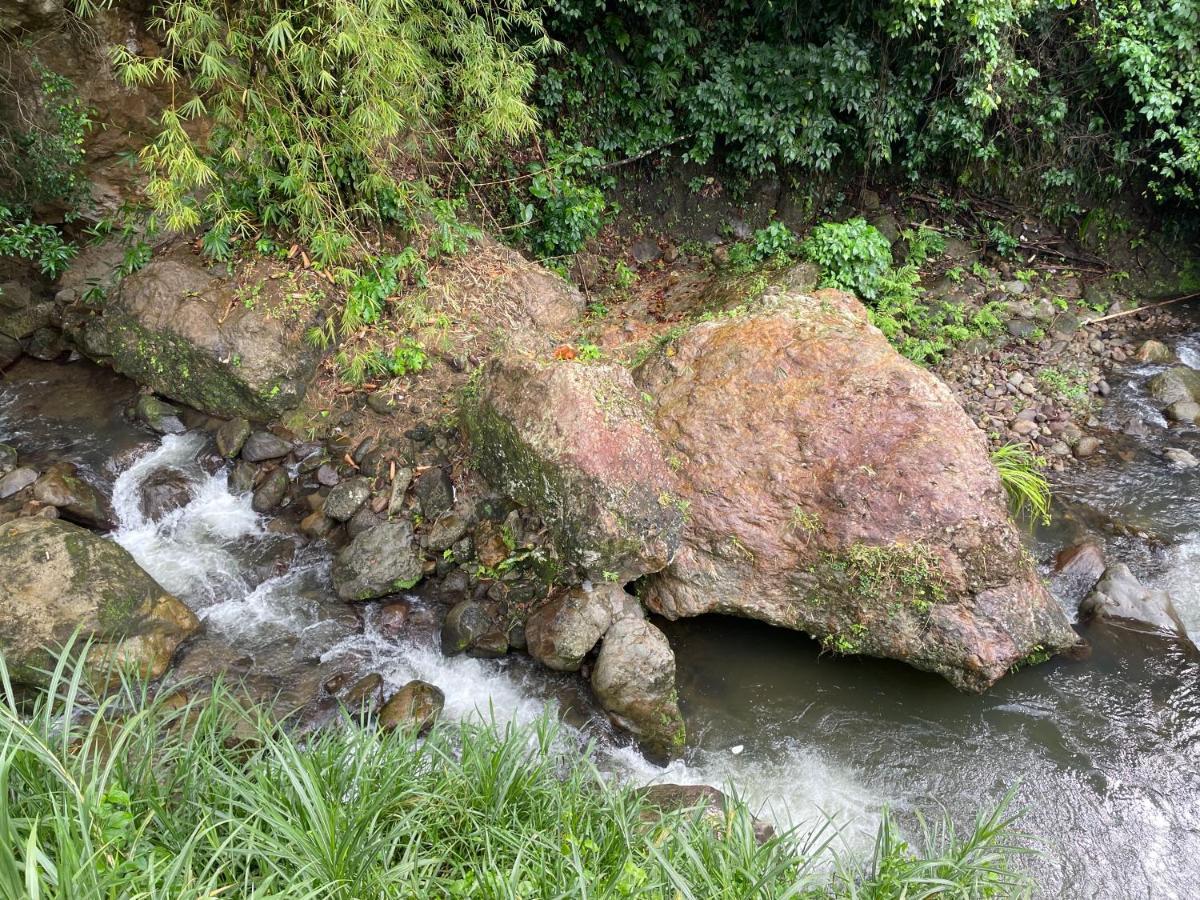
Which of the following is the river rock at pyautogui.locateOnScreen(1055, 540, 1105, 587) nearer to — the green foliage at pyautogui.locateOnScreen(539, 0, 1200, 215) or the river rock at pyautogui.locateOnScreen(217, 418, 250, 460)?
the green foliage at pyautogui.locateOnScreen(539, 0, 1200, 215)

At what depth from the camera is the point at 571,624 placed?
4.90m

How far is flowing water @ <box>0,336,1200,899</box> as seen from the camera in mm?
4336

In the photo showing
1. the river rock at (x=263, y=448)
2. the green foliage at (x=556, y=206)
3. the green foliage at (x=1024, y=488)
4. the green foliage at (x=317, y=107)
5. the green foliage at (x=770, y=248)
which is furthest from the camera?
the green foliage at (x=770, y=248)

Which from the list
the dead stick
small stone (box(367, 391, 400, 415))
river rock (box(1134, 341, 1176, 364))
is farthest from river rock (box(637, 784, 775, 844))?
the dead stick

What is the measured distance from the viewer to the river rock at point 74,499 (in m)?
5.57

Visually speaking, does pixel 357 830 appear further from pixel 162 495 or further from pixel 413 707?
pixel 162 495

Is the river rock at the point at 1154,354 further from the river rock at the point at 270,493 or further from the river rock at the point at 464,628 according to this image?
the river rock at the point at 270,493

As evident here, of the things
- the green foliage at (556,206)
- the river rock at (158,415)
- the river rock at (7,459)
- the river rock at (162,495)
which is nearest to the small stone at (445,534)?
the river rock at (162,495)

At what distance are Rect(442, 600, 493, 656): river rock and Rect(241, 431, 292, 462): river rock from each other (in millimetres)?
2220

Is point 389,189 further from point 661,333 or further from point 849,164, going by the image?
point 849,164

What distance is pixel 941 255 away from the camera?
9.01m

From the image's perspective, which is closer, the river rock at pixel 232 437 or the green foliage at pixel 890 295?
the river rock at pixel 232 437

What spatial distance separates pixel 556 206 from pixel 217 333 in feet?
11.8

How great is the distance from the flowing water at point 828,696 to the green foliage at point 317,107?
2274 millimetres
